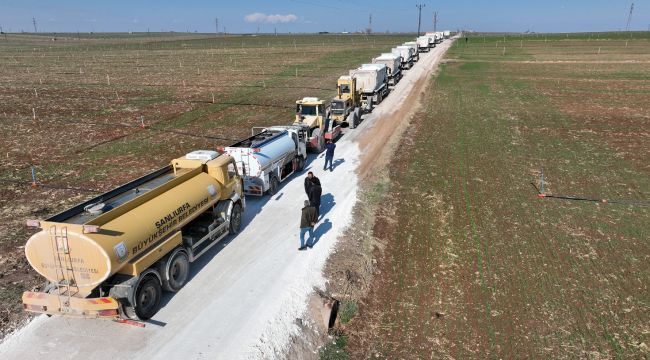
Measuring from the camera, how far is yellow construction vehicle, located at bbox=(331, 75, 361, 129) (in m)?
28.6

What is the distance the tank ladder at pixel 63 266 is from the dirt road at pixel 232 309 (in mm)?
1100

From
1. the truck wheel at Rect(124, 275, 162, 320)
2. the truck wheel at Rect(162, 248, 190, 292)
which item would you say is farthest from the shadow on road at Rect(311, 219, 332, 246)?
the truck wheel at Rect(124, 275, 162, 320)

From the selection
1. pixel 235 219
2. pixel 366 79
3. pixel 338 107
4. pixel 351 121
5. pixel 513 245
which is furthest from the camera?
pixel 366 79

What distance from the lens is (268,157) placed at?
56.6ft

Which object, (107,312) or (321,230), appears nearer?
(107,312)

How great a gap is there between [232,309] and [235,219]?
433cm

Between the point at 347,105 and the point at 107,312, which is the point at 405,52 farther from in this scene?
the point at 107,312

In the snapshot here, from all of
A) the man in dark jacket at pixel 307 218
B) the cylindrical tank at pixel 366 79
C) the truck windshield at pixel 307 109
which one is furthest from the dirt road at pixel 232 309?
the cylindrical tank at pixel 366 79

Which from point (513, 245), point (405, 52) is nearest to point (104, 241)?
point (513, 245)

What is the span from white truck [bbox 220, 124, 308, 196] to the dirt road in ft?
3.72

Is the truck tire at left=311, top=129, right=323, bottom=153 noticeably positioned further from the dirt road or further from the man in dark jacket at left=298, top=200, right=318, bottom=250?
the man in dark jacket at left=298, top=200, right=318, bottom=250

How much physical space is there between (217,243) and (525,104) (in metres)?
31.6

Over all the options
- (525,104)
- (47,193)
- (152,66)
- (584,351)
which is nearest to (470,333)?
(584,351)

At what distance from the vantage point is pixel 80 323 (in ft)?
33.2
